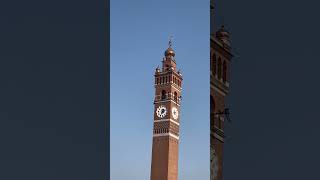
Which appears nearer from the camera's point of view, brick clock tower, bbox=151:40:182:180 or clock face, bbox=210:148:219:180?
clock face, bbox=210:148:219:180

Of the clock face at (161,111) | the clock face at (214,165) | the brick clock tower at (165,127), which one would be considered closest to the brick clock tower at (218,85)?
the clock face at (214,165)

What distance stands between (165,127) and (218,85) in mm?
5441

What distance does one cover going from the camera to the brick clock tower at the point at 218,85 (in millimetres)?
12570

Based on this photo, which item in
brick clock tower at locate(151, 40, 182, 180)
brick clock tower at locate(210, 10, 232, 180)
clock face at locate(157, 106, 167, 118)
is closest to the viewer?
brick clock tower at locate(210, 10, 232, 180)

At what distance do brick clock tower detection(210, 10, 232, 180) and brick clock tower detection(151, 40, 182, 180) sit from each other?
143 centimetres

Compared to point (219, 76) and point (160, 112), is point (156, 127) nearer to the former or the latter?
point (160, 112)

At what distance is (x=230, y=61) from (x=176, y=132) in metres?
4.68

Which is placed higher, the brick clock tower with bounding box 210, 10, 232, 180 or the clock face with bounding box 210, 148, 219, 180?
the brick clock tower with bounding box 210, 10, 232, 180

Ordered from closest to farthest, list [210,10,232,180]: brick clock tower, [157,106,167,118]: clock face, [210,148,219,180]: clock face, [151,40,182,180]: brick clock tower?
1. [210,148,219,180]: clock face
2. [210,10,232,180]: brick clock tower
3. [151,40,182,180]: brick clock tower
4. [157,106,167,118]: clock face

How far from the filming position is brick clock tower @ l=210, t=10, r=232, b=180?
12.6m

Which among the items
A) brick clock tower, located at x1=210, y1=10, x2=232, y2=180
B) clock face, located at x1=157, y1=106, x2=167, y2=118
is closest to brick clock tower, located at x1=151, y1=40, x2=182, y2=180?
clock face, located at x1=157, y1=106, x2=167, y2=118

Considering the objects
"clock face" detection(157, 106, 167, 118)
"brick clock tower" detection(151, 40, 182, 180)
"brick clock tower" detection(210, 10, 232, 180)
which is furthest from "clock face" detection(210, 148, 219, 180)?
"clock face" detection(157, 106, 167, 118)

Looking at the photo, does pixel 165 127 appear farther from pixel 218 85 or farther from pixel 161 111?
pixel 218 85

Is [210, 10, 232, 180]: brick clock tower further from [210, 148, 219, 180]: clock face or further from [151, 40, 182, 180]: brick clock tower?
[151, 40, 182, 180]: brick clock tower
